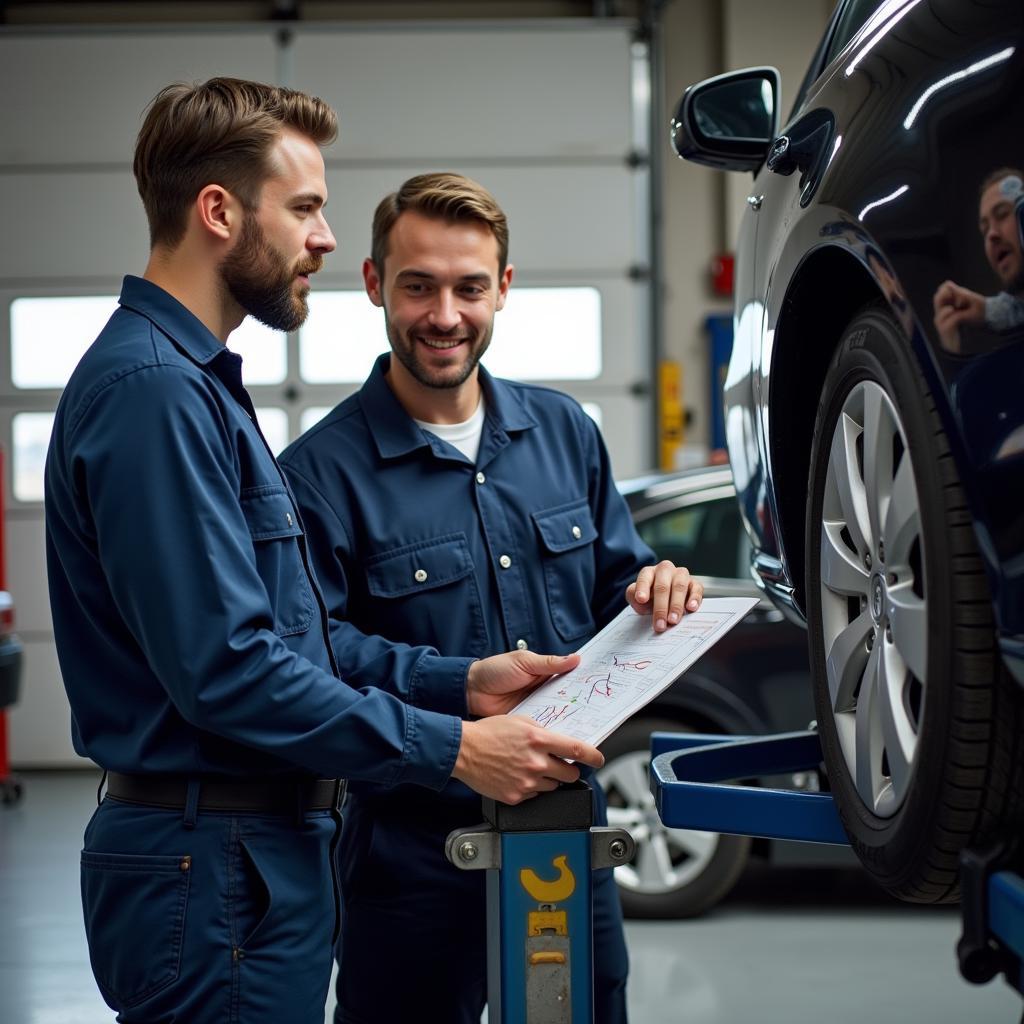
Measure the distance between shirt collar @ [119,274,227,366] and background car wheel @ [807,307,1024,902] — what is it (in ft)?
2.41

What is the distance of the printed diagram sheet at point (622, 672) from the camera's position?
1.65 metres

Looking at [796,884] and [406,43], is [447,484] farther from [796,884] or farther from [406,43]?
[406,43]

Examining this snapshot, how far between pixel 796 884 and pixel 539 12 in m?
5.59

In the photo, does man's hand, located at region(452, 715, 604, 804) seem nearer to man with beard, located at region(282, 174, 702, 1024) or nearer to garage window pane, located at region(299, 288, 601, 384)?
man with beard, located at region(282, 174, 702, 1024)

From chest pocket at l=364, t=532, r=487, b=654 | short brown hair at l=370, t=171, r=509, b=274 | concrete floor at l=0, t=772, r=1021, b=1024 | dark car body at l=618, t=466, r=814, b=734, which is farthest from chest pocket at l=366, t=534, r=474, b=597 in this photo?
dark car body at l=618, t=466, r=814, b=734

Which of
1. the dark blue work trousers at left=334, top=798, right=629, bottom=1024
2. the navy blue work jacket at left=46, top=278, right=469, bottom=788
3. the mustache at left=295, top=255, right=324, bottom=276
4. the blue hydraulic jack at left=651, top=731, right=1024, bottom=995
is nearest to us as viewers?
the blue hydraulic jack at left=651, top=731, right=1024, bottom=995

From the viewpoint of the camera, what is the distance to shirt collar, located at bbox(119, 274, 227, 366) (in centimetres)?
173

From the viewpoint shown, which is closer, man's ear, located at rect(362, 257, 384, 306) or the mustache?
the mustache

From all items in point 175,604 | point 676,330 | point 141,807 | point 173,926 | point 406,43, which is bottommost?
point 173,926

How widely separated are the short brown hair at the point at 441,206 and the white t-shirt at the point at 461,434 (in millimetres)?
265

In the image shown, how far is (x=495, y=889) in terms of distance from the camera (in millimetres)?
1655

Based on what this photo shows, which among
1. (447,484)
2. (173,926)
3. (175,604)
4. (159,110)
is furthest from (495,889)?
(159,110)

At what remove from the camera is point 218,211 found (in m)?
1.77

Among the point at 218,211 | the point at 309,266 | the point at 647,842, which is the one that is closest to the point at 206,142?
the point at 218,211
